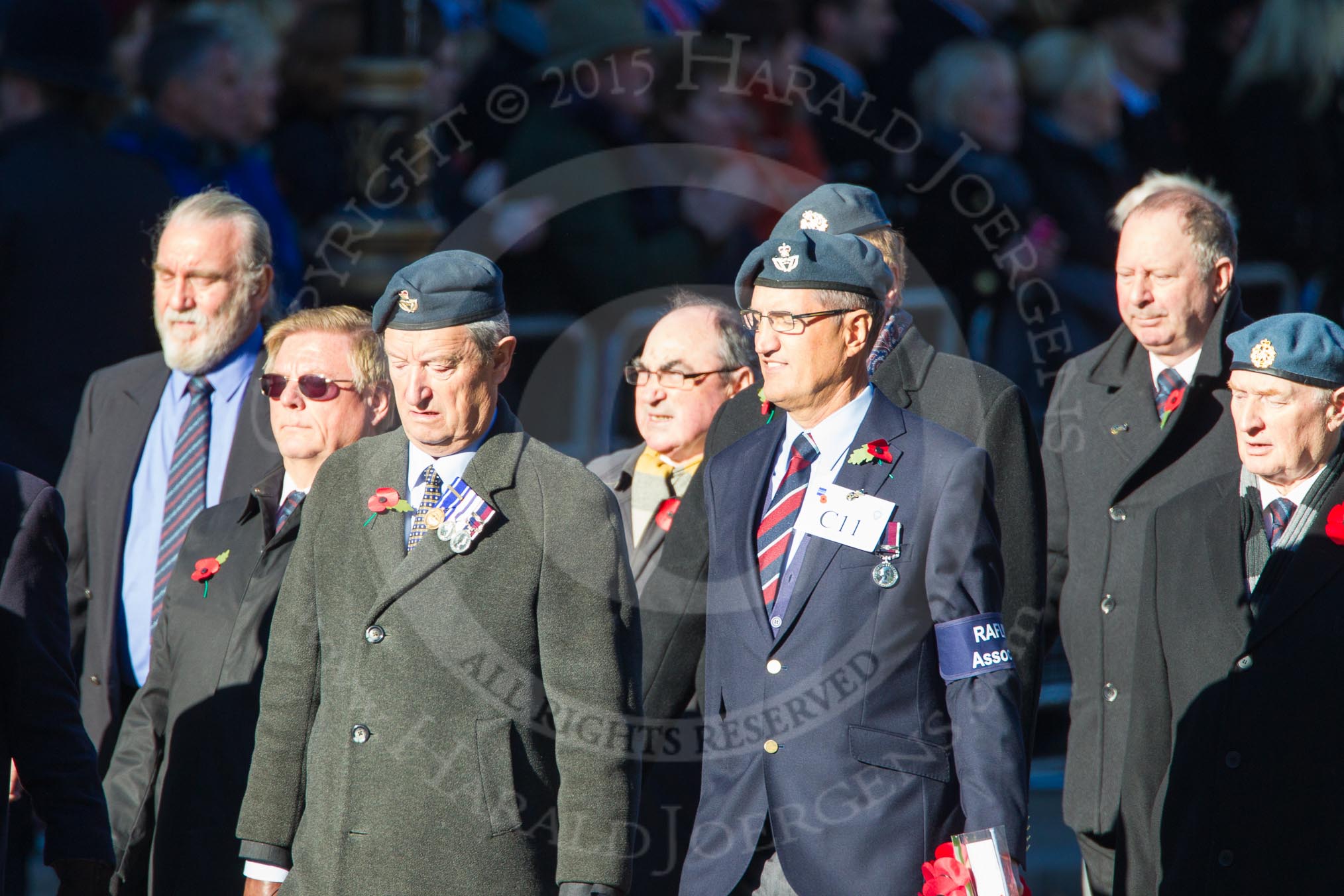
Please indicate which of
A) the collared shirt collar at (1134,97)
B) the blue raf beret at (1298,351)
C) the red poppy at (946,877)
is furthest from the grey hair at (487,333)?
the collared shirt collar at (1134,97)

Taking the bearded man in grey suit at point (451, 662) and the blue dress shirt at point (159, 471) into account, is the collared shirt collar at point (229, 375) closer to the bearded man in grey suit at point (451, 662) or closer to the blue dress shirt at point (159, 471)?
the blue dress shirt at point (159, 471)

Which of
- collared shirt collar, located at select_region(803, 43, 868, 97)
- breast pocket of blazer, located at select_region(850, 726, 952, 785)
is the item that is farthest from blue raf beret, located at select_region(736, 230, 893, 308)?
collared shirt collar, located at select_region(803, 43, 868, 97)

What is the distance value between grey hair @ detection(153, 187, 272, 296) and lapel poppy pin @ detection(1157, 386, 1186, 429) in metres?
2.69

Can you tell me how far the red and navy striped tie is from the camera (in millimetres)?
3920

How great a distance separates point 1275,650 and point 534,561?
1.81 metres

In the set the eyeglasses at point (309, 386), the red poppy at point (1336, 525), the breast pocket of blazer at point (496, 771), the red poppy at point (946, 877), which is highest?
the eyeglasses at point (309, 386)

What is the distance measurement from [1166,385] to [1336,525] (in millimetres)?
1059

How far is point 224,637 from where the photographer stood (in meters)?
4.63

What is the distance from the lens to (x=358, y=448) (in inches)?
163

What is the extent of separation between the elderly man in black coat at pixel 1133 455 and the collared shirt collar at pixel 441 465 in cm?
210

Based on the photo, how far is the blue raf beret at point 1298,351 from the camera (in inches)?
175

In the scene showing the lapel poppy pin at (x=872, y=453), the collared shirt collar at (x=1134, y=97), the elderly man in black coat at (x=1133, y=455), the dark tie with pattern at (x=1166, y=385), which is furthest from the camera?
the collared shirt collar at (x=1134, y=97)

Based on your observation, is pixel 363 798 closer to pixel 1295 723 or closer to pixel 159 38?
pixel 1295 723

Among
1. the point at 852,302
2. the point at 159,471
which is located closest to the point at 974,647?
the point at 852,302
